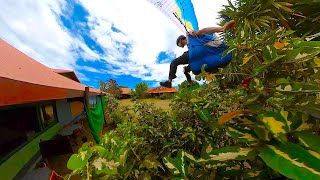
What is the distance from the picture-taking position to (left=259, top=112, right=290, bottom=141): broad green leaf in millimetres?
576

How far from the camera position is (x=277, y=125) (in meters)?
0.59

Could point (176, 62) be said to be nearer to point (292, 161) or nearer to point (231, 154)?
point (231, 154)

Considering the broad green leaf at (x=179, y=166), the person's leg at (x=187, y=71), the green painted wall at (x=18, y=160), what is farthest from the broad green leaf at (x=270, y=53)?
the green painted wall at (x=18, y=160)

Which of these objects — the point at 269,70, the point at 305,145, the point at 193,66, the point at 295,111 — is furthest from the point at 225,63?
the point at 305,145

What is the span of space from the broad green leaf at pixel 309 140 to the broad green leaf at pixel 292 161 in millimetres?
50

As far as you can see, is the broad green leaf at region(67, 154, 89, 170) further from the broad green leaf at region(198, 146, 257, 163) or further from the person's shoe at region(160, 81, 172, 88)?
the person's shoe at region(160, 81, 172, 88)

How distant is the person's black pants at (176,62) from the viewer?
3.01m

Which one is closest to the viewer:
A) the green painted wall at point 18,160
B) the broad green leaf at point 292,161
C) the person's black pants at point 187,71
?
the broad green leaf at point 292,161

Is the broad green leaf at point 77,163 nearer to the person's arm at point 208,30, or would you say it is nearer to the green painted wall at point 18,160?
the person's arm at point 208,30

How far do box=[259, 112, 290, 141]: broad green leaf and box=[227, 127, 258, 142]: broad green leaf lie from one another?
0.21 ft

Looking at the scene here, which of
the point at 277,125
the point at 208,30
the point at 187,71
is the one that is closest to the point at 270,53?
the point at 277,125

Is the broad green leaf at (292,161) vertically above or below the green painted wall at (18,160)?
above

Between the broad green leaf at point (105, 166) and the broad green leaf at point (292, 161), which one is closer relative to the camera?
the broad green leaf at point (292, 161)

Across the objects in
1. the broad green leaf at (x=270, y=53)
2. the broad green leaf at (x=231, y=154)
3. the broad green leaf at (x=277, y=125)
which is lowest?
the broad green leaf at (x=231, y=154)
